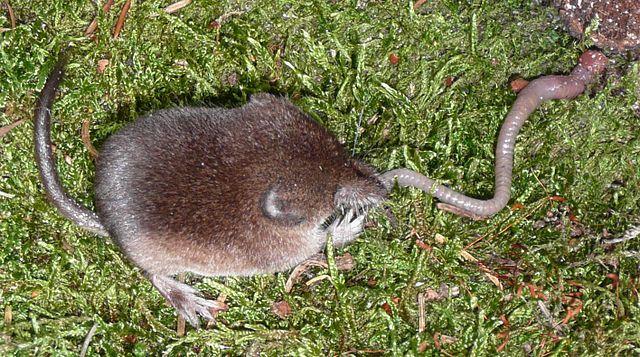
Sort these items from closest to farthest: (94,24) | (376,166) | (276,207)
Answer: (276,207) < (376,166) < (94,24)

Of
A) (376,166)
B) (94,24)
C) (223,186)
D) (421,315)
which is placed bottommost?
(421,315)

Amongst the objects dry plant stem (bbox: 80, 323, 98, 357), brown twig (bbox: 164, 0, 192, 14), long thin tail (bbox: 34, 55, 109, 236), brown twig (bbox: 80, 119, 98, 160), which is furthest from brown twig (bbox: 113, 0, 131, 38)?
dry plant stem (bbox: 80, 323, 98, 357)

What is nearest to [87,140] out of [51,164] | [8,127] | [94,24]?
[51,164]

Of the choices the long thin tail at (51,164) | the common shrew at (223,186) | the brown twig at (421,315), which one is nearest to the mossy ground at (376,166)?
the brown twig at (421,315)

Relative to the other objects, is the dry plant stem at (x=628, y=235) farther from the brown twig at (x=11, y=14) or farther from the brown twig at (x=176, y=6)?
the brown twig at (x=11, y=14)

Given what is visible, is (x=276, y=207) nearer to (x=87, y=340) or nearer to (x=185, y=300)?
(x=185, y=300)

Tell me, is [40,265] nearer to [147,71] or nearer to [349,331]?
[147,71]
